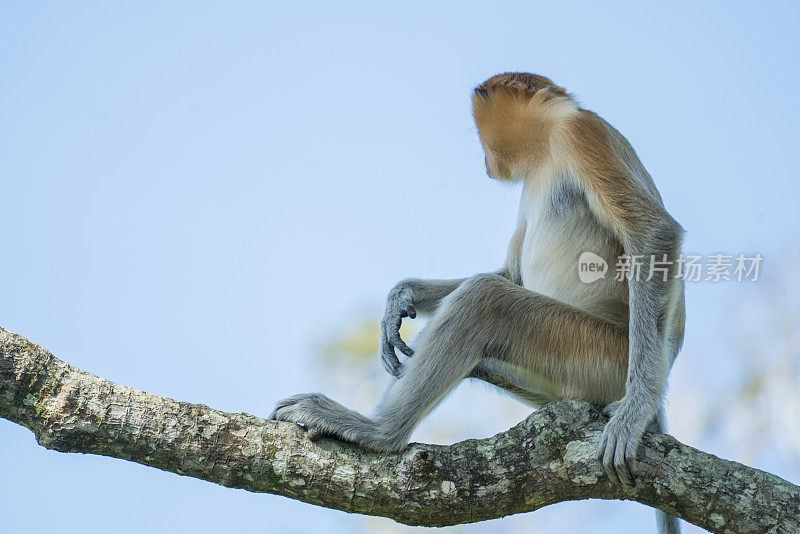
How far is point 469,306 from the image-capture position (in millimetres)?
3352

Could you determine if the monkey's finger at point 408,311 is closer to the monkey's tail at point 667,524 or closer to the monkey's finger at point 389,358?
the monkey's finger at point 389,358

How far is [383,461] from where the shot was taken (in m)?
2.92

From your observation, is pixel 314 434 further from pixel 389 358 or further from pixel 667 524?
pixel 667 524

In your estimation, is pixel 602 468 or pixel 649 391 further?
pixel 649 391

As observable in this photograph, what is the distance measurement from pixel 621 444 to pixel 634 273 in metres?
0.93

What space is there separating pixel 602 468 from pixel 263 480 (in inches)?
52.5

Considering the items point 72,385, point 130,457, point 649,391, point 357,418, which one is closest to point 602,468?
point 649,391

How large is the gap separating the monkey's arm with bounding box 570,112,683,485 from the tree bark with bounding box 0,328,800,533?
0.10 m

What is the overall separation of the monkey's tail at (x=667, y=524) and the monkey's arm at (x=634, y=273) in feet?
1.78

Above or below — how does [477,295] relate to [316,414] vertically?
above

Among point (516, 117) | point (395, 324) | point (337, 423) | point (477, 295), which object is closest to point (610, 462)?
point (477, 295)

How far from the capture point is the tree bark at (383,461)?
2.68 m

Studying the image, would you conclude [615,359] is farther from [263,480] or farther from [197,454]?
[197,454]

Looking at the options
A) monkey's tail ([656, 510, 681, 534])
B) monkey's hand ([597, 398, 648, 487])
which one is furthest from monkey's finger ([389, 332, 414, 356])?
monkey's tail ([656, 510, 681, 534])
